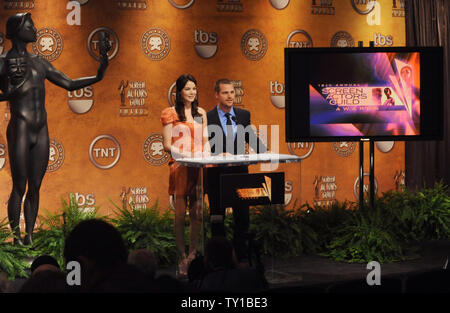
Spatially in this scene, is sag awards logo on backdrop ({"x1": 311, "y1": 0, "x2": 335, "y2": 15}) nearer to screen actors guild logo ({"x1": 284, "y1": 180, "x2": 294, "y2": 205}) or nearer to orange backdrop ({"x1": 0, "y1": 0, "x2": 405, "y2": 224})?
orange backdrop ({"x1": 0, "y1": 0, "x2": 405, "y2": 224})

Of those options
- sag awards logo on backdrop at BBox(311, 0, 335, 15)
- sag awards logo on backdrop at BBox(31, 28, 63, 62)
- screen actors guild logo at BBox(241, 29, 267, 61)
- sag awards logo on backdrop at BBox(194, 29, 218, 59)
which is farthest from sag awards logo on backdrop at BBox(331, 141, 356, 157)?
sag awards logo on backdrop at BBox(31, 28, 63, 62)

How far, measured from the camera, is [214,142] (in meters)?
4.86

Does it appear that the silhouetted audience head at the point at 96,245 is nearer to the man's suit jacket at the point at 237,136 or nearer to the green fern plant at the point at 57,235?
the man's suit jacket at the point at 237,136

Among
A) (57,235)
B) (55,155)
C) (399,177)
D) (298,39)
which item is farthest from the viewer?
(399,177)

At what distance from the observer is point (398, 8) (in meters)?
7.37

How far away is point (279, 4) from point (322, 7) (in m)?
0.49

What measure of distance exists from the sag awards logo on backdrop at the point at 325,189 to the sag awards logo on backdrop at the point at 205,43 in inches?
69.2

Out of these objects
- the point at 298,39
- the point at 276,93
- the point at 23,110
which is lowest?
the point at 23,110

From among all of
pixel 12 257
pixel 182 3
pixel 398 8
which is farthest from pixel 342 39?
pixel 12 257

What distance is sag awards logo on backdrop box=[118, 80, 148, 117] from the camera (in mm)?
6465

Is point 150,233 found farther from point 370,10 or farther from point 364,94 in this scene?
point 370,10

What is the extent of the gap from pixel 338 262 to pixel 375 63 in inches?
Result: 67.3

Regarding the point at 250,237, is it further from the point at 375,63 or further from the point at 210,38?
the point at 210,38
